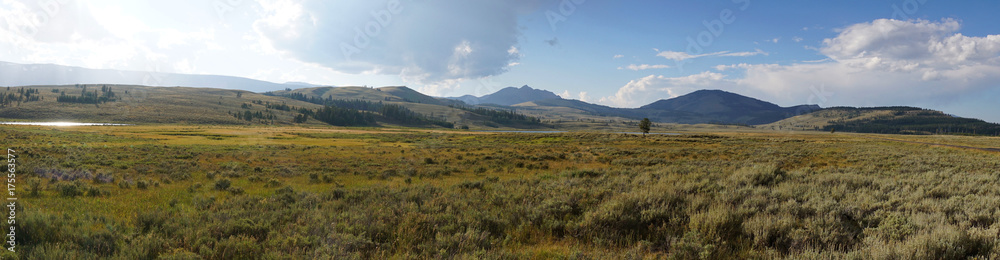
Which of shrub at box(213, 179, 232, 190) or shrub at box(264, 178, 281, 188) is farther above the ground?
shrub at box(213, 179, 232, 190)

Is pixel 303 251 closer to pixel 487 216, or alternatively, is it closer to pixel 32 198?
pixel 487 216

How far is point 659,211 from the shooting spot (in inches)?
284

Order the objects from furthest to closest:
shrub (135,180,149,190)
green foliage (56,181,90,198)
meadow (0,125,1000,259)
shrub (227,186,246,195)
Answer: shrub (135,180,149,190)
shrub (227,186,246,195)
green foliage (56,181,90,198)
meadow (0,125,1000,259)

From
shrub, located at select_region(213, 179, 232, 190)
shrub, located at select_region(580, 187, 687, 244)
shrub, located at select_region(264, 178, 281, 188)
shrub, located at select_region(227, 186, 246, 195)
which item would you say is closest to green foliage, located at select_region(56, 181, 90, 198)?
shrub, located at select_region(213, 179, 232, 190)

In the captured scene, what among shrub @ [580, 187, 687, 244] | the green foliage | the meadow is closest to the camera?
the meadow

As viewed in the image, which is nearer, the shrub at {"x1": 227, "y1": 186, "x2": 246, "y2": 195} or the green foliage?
the green foliage

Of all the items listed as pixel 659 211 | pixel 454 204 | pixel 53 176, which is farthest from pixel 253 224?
pixel 53 176

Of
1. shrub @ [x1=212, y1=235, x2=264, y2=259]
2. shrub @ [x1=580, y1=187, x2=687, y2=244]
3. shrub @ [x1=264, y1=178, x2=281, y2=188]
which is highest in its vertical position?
shrub @ [x1=580, y1=187, x2=687, y2=244]

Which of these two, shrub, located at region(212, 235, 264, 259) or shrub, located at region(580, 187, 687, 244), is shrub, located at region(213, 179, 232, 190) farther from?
shrub, located at region(580, 187, 687, 244)

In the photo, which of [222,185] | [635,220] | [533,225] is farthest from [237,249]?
[222,185]

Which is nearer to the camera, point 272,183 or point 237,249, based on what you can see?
point 237,249

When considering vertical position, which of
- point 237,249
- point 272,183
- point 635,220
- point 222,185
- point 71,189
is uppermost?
point 635,220

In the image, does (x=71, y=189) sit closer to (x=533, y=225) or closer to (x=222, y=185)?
(x=222, y=185)

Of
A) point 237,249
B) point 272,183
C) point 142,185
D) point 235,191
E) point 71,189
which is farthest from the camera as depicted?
point 272,183
